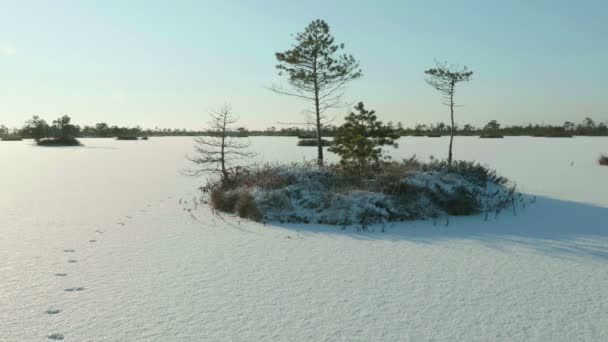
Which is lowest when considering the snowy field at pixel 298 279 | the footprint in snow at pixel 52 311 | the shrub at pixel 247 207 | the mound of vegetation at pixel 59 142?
the footprint in snow at pixel 52 311

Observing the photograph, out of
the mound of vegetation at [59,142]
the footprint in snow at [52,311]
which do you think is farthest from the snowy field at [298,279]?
the mound of vegetation at [59,142]

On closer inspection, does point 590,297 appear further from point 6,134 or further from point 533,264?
point 6,134

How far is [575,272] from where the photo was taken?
528cm

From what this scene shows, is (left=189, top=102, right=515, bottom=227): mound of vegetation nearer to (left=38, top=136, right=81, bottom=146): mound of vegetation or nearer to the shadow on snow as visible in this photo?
the shadow on snow

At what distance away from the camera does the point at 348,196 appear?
9188 mm

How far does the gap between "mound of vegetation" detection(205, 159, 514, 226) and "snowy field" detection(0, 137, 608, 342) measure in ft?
1.83

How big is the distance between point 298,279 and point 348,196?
4331 mm

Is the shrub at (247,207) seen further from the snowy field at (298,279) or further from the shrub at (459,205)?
the shrub at (459,205)

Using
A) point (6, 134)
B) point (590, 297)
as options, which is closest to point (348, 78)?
point (590, 297)

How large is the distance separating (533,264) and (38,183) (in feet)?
54.1

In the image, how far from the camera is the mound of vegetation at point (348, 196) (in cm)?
885

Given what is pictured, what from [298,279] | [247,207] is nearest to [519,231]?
[298,279]

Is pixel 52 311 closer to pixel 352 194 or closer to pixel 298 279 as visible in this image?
pixel 298 279

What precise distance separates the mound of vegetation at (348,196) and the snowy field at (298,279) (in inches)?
22.0
